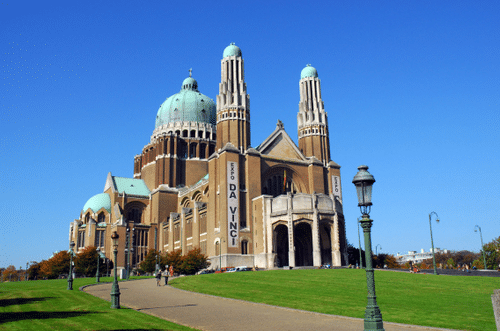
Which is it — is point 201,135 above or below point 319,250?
above

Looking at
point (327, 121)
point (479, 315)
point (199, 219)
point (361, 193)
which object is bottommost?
point (479, 315)

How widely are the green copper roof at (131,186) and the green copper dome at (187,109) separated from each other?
12163mm

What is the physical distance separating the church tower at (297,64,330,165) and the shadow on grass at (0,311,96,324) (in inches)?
2216

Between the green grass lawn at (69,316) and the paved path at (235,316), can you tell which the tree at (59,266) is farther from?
the paved path at (235,316)

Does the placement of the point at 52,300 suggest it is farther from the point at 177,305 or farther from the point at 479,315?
the point at 479,315

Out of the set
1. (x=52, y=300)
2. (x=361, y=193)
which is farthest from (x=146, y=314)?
(x=361, y=193)

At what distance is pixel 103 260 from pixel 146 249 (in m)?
8.11

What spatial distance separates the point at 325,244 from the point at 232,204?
44.0 ft

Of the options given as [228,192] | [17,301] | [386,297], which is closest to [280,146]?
[228,192]

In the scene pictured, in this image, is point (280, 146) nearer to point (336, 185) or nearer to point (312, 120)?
point (312, 120)

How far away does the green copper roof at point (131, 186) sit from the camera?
8319cm

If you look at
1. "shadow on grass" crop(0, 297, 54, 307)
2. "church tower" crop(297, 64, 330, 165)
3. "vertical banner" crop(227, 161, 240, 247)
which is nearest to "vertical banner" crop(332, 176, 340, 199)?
"church tower" crop(297, 64, 330, 165)

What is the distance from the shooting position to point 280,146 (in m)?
69.1

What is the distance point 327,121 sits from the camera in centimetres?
7331
